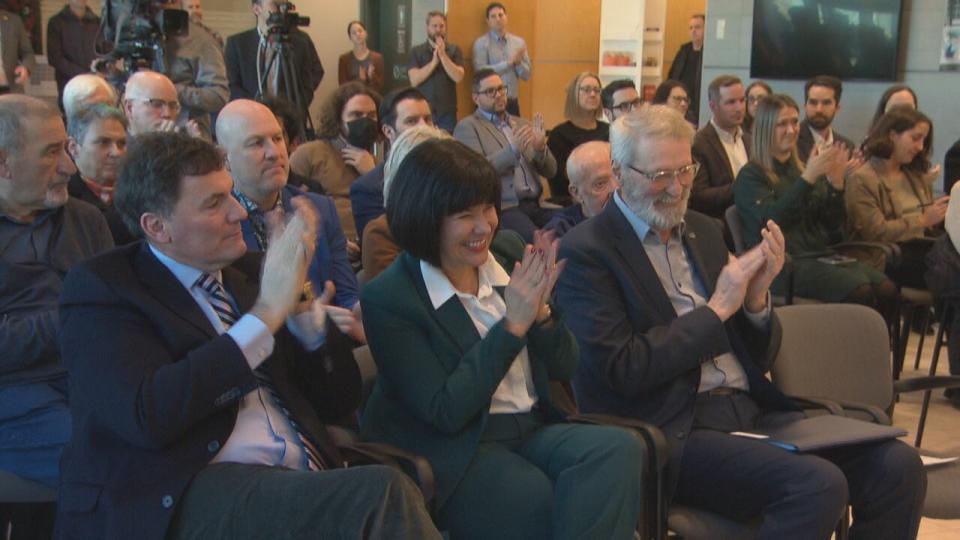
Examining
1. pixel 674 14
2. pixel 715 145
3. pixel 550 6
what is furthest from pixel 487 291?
pixel 674 14

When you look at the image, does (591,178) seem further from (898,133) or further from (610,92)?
(610,92)

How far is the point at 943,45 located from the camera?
7500 millimetres

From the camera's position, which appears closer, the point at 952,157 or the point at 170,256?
the point at 170,256

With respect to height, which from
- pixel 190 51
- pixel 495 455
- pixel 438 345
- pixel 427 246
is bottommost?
pixel 495 455

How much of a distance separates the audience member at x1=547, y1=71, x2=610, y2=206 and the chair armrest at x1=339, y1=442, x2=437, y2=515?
4247mm

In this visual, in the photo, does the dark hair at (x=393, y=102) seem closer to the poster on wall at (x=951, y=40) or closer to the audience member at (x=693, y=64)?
the poster on wall at (x=951, y=40)

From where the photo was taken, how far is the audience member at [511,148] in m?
5.40

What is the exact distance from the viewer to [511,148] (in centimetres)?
543

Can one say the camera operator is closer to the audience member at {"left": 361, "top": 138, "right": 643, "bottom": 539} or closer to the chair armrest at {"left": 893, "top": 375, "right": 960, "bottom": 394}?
the audience member at {"left": 361, "top": 138, "right": 643, "bottom": 539}

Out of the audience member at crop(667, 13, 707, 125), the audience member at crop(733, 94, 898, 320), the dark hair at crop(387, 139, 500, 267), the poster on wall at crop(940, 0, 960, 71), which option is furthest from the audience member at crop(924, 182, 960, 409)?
the audience member at crop(667, 13, 707, 125)

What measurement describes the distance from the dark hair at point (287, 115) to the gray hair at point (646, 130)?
221 cm

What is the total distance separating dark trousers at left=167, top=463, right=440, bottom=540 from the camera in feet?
5.93

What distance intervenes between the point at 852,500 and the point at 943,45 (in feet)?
19.6

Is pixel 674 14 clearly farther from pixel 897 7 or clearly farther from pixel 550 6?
pixel 897 7
